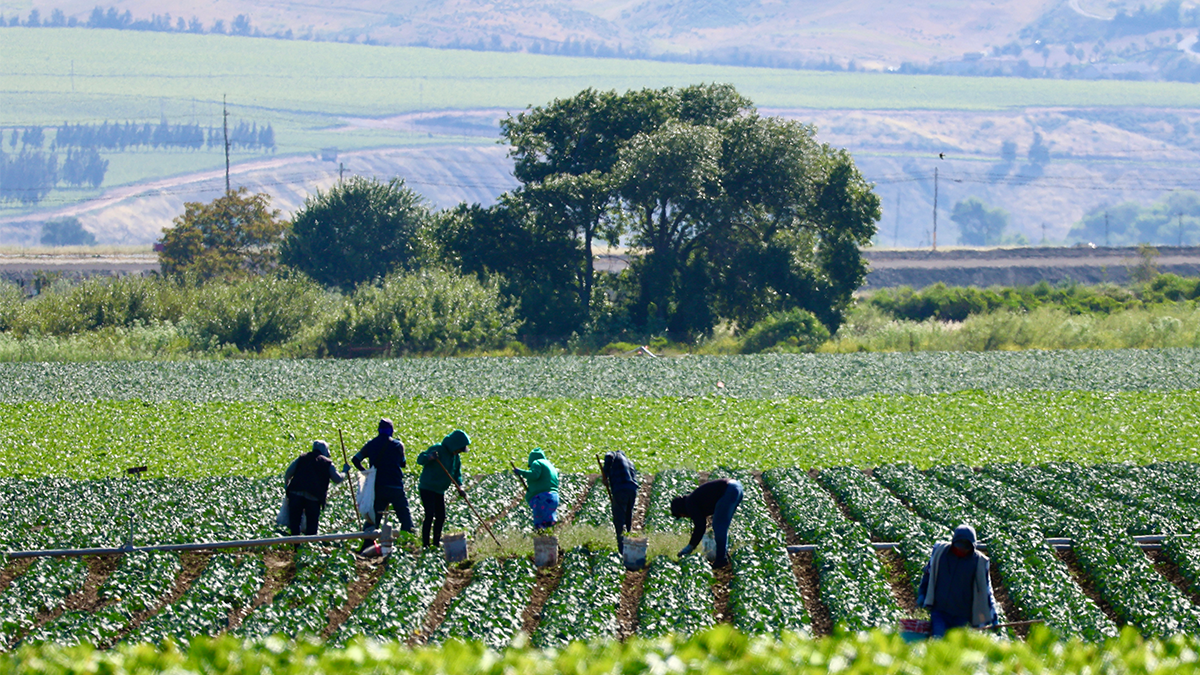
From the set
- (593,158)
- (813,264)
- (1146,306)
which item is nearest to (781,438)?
(813,264)

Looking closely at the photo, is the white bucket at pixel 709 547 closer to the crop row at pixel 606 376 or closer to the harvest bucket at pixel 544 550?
the harvest bucket at pixel 544 550

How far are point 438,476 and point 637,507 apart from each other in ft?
20.9

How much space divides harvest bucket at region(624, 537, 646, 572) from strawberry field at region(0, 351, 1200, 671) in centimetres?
21

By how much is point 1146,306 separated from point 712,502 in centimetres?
6259

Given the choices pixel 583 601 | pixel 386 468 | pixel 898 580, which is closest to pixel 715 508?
pixel 898 580

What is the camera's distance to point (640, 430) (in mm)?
33875

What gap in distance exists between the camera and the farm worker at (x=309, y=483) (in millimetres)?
17188

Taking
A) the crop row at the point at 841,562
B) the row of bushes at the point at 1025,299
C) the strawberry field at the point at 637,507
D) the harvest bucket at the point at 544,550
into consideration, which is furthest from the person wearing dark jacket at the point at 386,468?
the row of bushes at the point at 1025,299

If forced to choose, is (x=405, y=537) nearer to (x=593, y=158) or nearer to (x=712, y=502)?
(x=712, y=502)

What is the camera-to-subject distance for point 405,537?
17.8 m

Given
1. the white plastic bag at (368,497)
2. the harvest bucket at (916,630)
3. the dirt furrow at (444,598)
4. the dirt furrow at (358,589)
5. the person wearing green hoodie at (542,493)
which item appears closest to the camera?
the harvest bucket at (916,630)

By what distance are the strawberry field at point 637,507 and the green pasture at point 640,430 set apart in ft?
0.57

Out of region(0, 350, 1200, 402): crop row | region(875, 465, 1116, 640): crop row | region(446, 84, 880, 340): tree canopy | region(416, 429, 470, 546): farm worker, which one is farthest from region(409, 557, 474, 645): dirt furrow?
region(446, 84, 880, 340): tree canopy

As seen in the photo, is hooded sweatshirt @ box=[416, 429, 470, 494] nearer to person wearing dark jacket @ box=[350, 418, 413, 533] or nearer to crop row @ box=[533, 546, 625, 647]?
person wearing dark jacket @ box=[350, 418, 413, 533]
